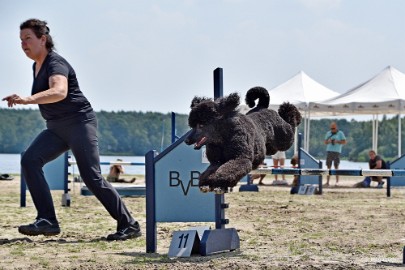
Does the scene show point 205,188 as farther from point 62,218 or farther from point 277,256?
point 62,218

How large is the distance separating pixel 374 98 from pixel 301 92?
2.25 m

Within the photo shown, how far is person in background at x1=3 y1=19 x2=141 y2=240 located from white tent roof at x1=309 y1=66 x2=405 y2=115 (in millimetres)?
13516

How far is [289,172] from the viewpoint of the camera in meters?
6.05

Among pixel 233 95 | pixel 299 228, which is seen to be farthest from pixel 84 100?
pixel 299 228

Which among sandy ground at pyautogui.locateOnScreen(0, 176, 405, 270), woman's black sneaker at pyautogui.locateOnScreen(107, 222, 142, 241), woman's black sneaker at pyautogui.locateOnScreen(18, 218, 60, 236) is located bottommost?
sandy ground at pyautogui.locateOnScreen(0, 176, 405, 270)

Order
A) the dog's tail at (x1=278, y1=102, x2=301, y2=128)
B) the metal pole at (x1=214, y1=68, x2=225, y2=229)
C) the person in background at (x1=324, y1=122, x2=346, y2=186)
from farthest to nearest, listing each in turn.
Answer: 1. the person in background at (x1=324, y1=122, x2=346, y2=186)
2. the dog's tail at (x1=278, y1=102, x2=301, y2=128)
3. the metal pole at (x1=214, y1=68, x2=225, y2=229)

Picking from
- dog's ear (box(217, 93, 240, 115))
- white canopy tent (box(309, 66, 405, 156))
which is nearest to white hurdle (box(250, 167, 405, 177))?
dog's ear (box(217, 93, 240, 115))

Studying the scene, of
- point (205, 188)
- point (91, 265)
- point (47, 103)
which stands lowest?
point (91, 265)

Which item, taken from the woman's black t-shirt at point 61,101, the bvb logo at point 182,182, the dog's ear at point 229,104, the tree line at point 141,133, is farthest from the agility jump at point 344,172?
the tree line at point 141,133

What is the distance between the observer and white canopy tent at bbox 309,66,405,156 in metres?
19.0

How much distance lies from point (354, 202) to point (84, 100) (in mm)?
6821

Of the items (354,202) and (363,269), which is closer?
(363,269)

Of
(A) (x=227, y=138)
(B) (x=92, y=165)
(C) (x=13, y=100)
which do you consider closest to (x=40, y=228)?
(B) (x=92, y=165)

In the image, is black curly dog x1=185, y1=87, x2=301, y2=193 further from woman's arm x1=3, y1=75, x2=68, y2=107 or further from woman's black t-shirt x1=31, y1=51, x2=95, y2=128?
woman's black t-shirt x1=31, y1=51, x2=95, y2=128
